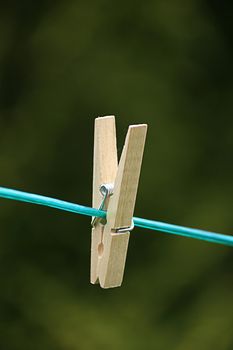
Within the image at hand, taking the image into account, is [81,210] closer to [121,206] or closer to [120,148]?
[121,206]

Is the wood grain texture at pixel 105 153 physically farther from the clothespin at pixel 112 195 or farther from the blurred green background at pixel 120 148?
the blurred green background at pixel 120 148

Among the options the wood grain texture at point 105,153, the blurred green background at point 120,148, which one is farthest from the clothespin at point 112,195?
the blurred green background at point 120,148

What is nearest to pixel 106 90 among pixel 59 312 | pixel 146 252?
pixel 146 252

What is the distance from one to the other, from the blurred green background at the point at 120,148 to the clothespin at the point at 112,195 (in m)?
1.02

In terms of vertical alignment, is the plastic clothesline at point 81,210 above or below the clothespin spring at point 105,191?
below

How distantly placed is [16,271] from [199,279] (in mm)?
485

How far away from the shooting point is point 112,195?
1.07 m

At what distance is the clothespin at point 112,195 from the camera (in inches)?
39.9

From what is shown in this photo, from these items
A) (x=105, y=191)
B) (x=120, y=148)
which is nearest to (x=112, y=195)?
(x=105, y=191)

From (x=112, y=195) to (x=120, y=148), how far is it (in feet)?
3.79

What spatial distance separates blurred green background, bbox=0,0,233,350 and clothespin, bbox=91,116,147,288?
1022mm

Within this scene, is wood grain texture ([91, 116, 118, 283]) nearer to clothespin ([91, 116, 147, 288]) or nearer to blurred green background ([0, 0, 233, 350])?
clothespin ([91, 116, 147, 288])

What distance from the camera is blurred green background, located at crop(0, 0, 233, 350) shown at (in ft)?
7.05

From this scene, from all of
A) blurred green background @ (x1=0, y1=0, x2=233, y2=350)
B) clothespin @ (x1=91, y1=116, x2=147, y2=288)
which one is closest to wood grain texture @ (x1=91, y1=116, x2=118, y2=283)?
clothespin @ (x1=91, y1=116, x2=147, y2=288)
